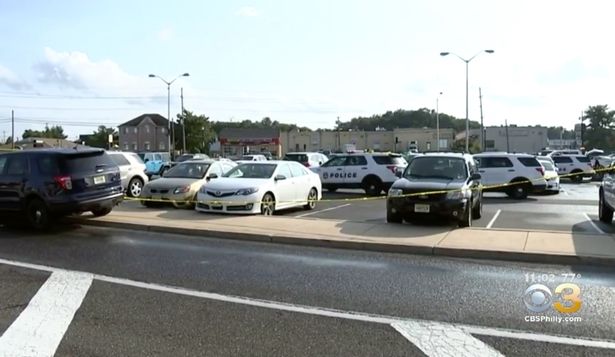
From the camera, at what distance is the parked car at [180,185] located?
15047mm

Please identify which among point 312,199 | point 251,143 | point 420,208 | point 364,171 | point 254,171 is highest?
point 251,143

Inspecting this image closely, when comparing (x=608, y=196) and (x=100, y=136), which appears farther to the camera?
(x=100, y=136)

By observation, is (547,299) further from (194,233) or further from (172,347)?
(194,233)

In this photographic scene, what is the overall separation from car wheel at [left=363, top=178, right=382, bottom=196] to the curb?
11.6 meters

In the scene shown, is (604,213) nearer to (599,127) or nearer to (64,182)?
(64,182)

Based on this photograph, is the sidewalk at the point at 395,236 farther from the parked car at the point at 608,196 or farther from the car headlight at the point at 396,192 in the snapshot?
the parked car at the point at 608,196

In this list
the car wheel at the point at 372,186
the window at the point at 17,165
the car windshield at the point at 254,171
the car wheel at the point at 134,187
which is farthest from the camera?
the car wheel at the point at 372,186

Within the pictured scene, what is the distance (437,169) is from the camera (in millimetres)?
12562

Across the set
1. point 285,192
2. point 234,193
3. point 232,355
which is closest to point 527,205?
point 285,192

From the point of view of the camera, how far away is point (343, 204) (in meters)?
17.4

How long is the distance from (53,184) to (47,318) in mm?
6472

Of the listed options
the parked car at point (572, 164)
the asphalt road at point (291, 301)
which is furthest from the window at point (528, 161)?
the parked car at point (572, 164)

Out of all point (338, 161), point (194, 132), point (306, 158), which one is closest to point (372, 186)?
point (338, 161)

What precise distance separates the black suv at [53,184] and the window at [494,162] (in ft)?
46.6
